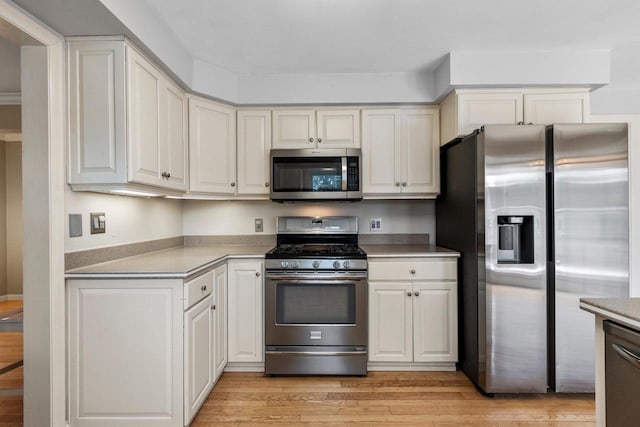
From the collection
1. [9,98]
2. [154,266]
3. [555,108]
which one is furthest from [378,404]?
[9,98]

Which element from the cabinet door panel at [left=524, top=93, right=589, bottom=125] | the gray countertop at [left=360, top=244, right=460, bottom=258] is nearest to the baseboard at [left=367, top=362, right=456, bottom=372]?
the gray countertop at [left=360, top=244, right=460, bottom=258]

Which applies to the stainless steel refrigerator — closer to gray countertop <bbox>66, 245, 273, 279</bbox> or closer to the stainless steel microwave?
the stainless steel microwave

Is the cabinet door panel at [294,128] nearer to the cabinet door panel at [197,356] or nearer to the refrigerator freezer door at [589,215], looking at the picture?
the cabinet door panel at [197,356]

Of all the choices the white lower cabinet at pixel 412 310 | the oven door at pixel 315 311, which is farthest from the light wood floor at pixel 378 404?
the oven door at pixel 315 311

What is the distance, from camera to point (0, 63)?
2506mm

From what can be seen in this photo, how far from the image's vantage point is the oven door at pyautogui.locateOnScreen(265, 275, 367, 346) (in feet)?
8.59

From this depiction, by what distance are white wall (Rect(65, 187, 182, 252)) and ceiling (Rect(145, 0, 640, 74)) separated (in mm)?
1151

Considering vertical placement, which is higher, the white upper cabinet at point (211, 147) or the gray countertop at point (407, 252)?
the white upper cabinet at point (211, 147)

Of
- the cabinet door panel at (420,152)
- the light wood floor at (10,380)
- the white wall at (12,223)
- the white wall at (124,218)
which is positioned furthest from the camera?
the white wall at (12,223)

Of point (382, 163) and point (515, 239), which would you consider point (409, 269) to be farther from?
point (382, 163)

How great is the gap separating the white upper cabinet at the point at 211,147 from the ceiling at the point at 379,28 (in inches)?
15.0

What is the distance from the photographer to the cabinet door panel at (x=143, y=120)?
1916 millimetres

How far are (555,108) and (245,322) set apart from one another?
2.83 metres

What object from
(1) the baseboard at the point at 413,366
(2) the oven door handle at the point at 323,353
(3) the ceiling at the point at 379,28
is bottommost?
(1) the baseboard at the point at 413,366
